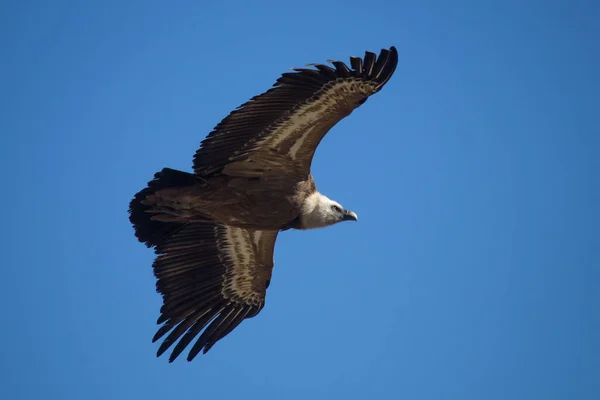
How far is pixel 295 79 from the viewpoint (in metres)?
9.51

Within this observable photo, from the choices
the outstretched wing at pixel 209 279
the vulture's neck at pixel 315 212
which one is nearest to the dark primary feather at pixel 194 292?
the outstretched wing at pixel 209 279

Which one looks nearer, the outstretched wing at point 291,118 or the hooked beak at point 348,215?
the outstretched wing at point 291,118

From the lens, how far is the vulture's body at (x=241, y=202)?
9625 mm

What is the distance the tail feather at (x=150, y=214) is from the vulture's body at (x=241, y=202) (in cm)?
1

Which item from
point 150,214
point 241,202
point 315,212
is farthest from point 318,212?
point 150,214

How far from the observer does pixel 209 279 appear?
11.4 meters

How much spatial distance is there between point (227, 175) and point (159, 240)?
4.32 feet

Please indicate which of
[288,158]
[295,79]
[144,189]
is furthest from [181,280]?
[295,79]

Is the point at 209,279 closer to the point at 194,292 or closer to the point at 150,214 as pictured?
the point at 194,292

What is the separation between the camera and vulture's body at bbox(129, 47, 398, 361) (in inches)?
379

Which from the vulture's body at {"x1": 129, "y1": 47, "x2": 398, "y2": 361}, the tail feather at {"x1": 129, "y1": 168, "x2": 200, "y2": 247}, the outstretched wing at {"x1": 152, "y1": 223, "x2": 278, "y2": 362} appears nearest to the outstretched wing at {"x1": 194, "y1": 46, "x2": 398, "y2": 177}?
the vulture's body at {"x1": 129, "y1": 47, "x2": 398, "y2": 361}

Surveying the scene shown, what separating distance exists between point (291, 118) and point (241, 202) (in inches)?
51.6

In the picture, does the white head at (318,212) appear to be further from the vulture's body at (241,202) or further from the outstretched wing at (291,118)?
the outstretched wing at (291,118)

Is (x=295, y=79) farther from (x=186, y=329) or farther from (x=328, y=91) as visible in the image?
(x=186, y=329)
